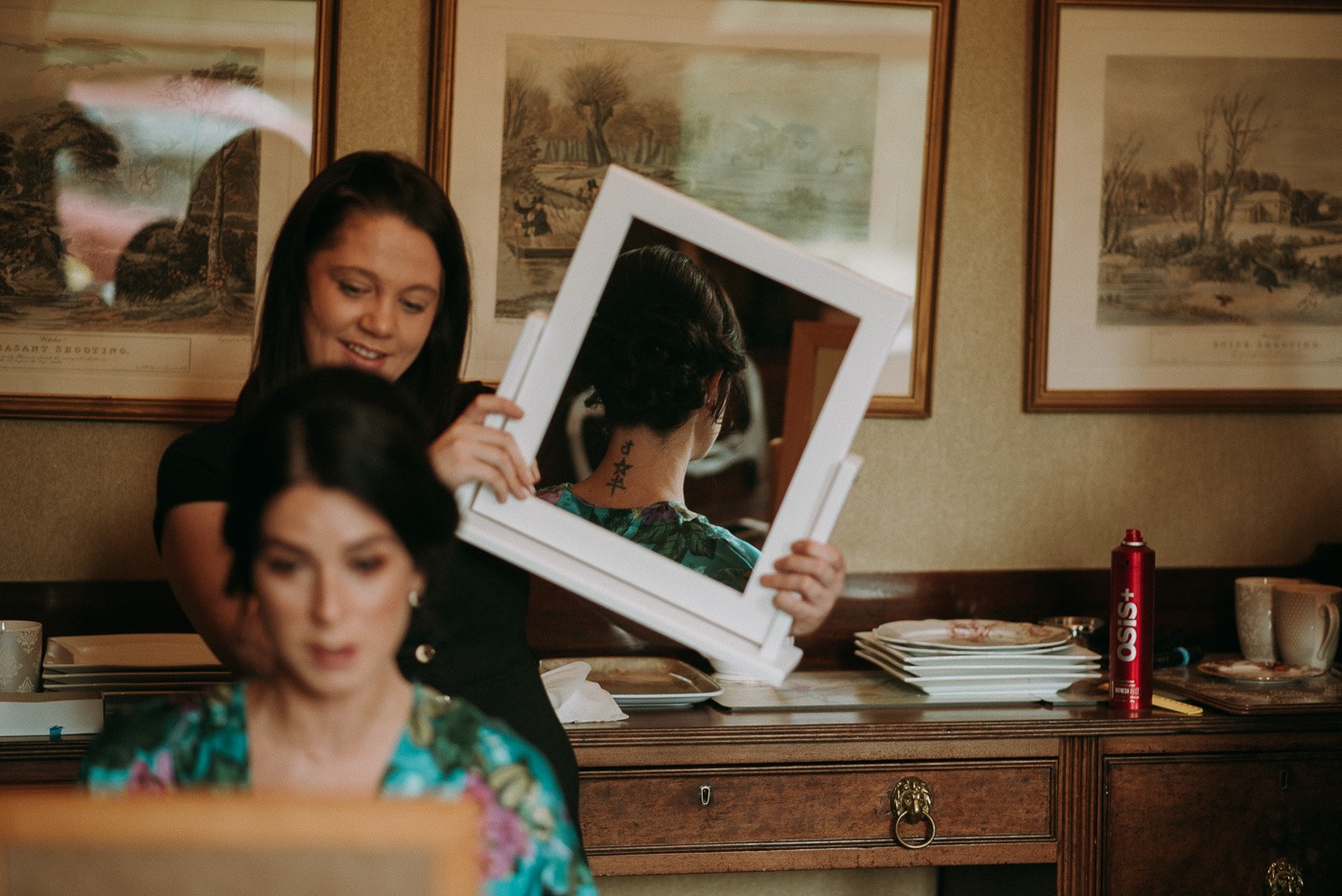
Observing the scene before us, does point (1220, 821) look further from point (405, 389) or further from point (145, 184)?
point (145, 184)

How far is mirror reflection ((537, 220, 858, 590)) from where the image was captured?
62.1 inches

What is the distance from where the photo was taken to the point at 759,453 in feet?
5.33

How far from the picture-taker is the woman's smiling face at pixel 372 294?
154 centimetres

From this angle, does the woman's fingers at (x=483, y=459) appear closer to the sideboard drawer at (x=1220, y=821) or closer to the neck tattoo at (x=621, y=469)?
the neck tattoo at (x=621, y=469)

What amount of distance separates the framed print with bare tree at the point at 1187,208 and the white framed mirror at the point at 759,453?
1257 mm

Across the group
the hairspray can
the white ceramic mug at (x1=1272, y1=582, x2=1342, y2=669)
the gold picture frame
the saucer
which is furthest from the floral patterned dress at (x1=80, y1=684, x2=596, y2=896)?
the white ceramic mug at (x1=1272, y1=582, x2=1342, y2=669)

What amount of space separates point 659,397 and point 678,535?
19 cm

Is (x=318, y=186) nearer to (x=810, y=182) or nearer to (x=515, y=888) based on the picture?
(x=515, y=888)

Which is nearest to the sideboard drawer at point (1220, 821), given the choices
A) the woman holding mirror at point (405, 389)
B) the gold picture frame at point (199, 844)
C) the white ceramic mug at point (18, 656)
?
the woman holding mirror at point (405, 389)

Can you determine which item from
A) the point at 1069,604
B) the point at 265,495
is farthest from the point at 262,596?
the point at 1069,604

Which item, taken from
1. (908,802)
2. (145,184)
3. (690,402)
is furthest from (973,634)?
(145,184)

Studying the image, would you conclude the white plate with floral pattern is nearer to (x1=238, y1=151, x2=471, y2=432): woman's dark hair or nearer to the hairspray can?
the hairspray can

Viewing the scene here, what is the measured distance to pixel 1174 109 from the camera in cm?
269

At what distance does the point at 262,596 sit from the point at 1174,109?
7.42ft
